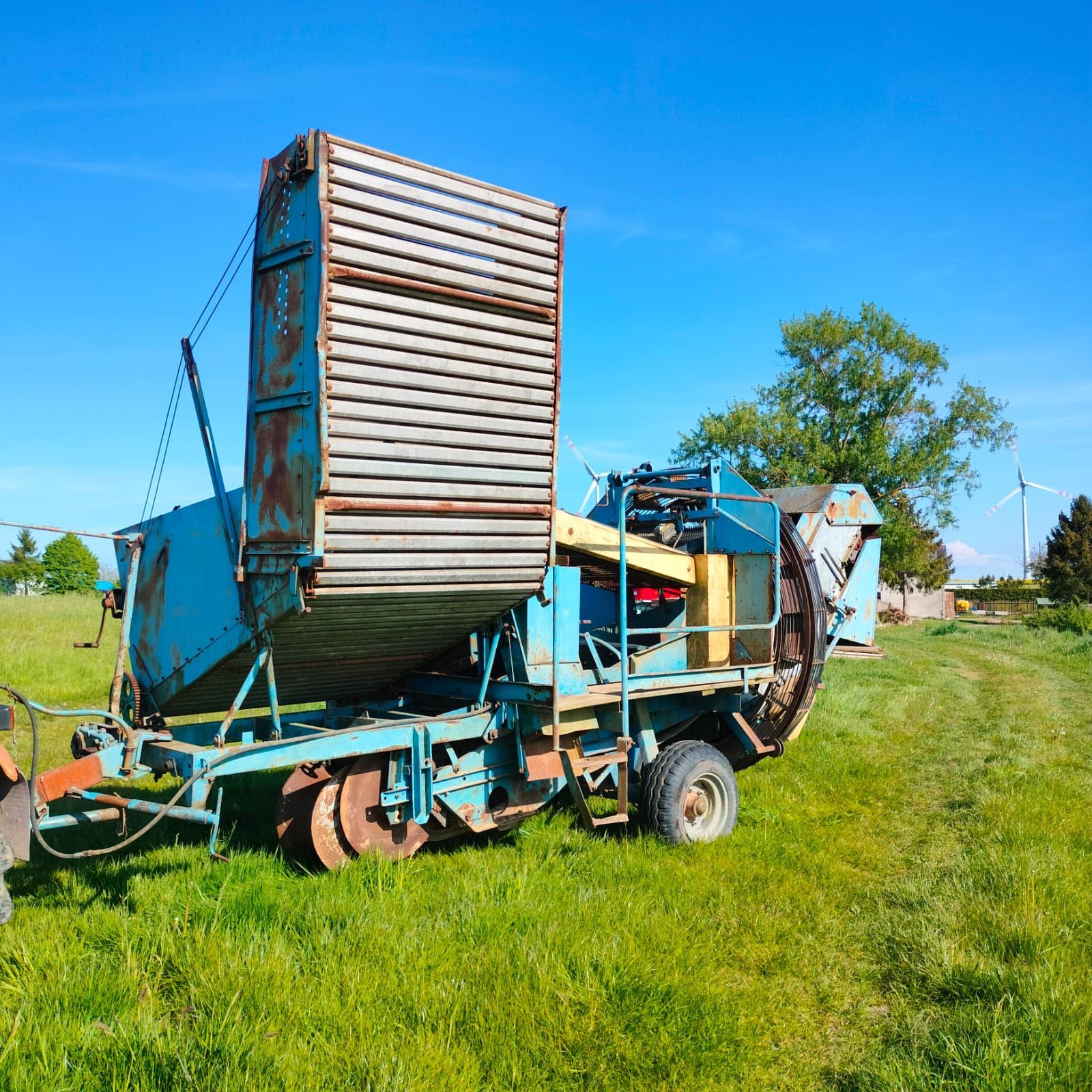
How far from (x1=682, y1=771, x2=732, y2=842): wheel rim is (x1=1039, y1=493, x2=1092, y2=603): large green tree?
3967 centimetres

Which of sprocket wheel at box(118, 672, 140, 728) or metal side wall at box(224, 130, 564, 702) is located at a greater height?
metal side wall at box(224, 130, 564, 702)

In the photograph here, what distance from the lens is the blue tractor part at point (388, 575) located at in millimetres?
4867

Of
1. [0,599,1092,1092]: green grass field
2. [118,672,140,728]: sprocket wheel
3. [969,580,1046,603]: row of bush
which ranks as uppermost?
[969,580,1046,603]: row of bush

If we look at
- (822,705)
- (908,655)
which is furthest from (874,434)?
(822,705)

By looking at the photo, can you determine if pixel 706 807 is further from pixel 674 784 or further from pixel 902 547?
pixel 902 547

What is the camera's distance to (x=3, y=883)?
13.5 ft

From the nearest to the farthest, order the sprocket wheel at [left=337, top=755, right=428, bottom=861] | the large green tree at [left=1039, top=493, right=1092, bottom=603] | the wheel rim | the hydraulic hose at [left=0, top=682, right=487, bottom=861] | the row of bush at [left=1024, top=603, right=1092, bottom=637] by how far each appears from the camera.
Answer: the hydraulic hose at [left=0, top=682, right=487, bottom=861]
the sprocket wheel at [left=337, top=755, right=428, bottom=861]
the wheel rim
the row of bush at [left=1024, top=603, right=1092, bottom=637]
the large green tree at [left=1039, top=493, right=1092, bottom=603]

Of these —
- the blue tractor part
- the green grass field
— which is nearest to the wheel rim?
the blue tractor part

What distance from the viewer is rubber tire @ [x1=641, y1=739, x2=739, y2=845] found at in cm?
674

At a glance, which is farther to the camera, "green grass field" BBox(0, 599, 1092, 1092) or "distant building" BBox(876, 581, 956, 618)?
"distant building" BBox(876, 581, 956, 618)

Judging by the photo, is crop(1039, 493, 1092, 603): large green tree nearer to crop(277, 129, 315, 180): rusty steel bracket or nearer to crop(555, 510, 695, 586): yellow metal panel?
crop(555, 510, 695, 586): yellow metal panel

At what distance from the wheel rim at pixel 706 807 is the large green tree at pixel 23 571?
1213 inches

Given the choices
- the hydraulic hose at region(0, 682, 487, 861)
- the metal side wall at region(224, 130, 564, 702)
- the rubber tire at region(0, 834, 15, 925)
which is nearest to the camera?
the rubber tire at region(0, 834, 15, 925)

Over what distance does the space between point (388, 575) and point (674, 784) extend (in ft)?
9.52
